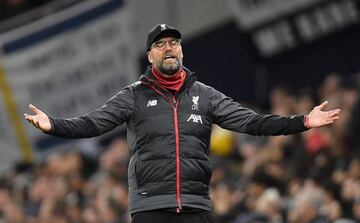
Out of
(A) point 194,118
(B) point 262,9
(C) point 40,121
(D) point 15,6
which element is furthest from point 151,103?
(D) point 15,6

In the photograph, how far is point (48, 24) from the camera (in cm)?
1680

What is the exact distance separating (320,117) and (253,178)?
15.8 feet

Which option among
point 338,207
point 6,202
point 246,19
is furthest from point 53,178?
point 338,207

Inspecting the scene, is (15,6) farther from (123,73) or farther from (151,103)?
(151,103)

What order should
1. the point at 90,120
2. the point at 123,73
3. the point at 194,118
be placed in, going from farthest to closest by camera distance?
the point at 123,73, the point at 194,118, the point at 90,120

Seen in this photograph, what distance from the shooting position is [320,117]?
7.58 metres

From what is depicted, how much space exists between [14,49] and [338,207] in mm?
6785

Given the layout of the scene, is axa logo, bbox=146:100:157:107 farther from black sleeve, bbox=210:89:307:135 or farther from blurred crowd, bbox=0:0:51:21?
blurred crowd, bbox=0:0:51:21

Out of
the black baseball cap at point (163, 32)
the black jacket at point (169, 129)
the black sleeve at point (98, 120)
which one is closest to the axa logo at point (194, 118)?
the black jacket at point (169, 129)

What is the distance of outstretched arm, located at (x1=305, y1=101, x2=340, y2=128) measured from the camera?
7.55 metres

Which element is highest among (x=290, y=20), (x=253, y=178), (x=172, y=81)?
(x=290, y=20)

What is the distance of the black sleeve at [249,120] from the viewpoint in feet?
24.8

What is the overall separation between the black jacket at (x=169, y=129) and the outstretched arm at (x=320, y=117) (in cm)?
5

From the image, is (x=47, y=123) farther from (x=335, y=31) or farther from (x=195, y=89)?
(x=335, y=31)
